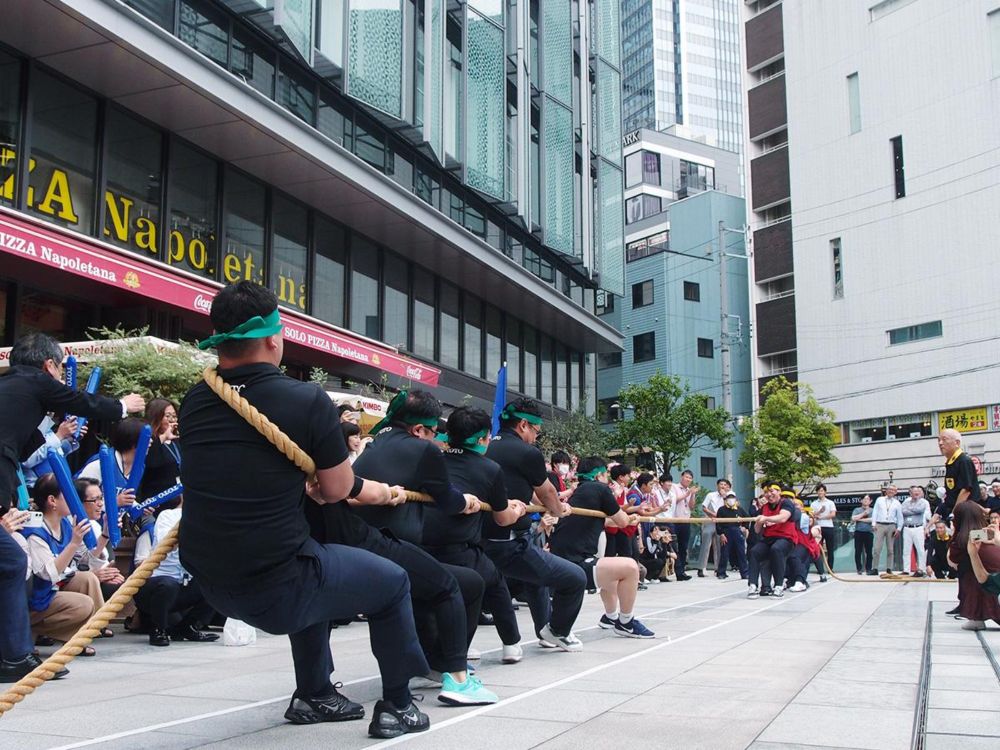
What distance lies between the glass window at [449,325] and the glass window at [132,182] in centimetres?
1034

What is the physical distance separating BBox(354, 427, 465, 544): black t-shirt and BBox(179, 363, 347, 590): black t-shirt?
5.03 ft

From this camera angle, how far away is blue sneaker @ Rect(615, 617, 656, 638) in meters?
9.19

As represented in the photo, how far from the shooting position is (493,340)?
29.5 m

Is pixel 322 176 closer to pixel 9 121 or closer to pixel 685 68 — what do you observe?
pixel 9 121

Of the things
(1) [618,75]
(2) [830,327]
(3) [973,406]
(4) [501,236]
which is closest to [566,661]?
(4) [501,236]

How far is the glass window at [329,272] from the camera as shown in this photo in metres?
21.4

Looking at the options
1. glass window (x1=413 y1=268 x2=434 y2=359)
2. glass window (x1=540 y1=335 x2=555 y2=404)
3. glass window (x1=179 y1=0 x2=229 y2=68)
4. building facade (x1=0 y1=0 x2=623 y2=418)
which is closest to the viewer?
building facade (x1=0 y1=0 x2=623 y2=418)

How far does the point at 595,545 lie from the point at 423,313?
55.8 ft

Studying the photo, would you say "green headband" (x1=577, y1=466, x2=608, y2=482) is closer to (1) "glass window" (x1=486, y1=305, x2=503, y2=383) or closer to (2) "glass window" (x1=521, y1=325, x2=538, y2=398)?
(1) "glass window" (x1=486, y1=305, x2=503, y2=383)

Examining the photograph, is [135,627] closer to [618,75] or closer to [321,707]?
[321,707]

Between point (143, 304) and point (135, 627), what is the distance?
8.15 metres

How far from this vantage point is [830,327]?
4600 centimetres

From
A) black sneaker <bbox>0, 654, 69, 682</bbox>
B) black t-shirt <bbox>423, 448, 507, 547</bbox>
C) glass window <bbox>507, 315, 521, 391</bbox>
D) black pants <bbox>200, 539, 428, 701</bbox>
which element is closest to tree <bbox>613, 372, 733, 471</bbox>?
glass window <bbox>507, 315, 521, 391</bbox>

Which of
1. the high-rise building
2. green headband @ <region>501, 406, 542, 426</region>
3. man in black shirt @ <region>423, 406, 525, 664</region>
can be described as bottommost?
man in black shirt @ <region>423, 406, 525, 664</region>
